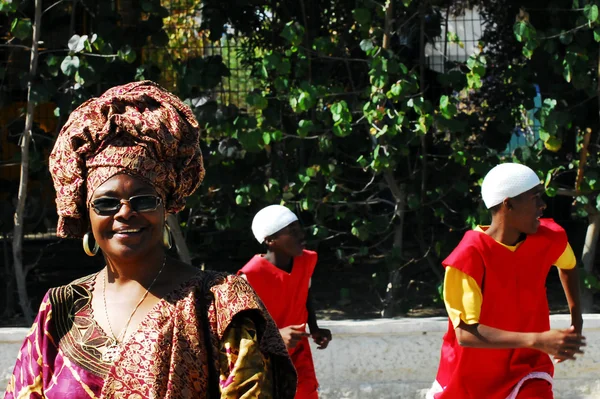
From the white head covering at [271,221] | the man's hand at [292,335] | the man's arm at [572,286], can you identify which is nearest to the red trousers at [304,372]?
the man's hand at [292,335]

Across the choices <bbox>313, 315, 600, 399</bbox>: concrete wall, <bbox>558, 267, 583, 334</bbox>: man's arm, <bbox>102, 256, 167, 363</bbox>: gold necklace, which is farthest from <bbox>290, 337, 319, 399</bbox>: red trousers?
<bbox>102, 256, 167, 363</bbox>: gold necklace

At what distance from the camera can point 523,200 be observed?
484cm

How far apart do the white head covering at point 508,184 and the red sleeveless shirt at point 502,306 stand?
0.21 metres

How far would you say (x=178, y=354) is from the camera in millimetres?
2629

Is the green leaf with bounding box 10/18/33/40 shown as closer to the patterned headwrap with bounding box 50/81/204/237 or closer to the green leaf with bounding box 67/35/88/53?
the green leaf with bounding box 67/35/88/53

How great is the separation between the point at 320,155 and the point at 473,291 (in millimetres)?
3455

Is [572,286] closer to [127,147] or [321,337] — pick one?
[321,337]

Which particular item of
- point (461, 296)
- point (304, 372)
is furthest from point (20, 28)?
point (461, 296)

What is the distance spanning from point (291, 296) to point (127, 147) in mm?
3298

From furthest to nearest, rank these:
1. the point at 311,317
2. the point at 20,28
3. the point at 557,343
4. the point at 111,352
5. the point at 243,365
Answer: the point at 20,28, the point at 311,317, the point at 557,343, the point at 111,352, the point at 243,365

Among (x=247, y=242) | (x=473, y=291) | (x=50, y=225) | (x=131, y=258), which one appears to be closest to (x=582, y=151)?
(x=247, y=242)

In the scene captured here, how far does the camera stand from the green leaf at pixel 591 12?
6931mm

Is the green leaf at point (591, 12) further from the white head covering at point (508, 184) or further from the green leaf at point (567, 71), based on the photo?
the white head covering at point (508, 184)

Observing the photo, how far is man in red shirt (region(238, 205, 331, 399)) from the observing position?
5844mm
